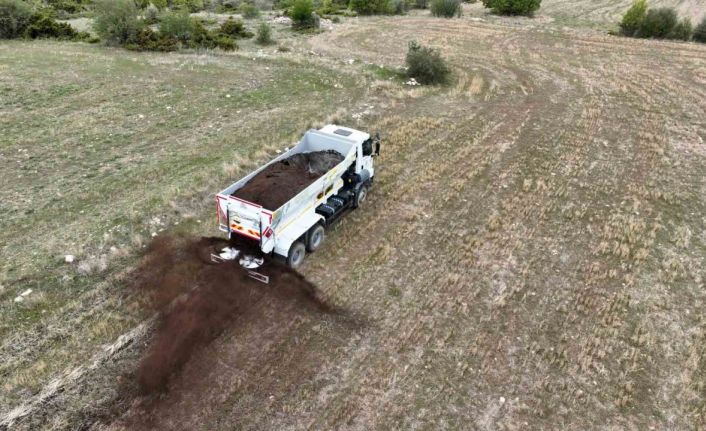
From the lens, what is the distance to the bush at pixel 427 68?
2691 cm

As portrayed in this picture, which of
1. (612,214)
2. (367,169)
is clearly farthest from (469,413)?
(612,214)

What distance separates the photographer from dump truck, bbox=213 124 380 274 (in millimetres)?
10953

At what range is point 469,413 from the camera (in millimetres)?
8656

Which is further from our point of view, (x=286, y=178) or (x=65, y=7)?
(x=65, y=7)

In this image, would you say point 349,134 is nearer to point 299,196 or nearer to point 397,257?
point 299,196

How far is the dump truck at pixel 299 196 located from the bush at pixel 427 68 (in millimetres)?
13725

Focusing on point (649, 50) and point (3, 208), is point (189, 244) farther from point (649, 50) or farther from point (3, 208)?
point (649, 50)

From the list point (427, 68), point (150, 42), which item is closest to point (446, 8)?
point (427, 68)

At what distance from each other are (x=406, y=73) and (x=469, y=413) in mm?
22897

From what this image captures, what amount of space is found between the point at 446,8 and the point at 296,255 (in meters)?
43.5

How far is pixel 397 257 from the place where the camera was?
12.6 meters

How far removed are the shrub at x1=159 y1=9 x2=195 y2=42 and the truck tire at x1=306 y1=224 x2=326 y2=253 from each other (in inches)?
1092

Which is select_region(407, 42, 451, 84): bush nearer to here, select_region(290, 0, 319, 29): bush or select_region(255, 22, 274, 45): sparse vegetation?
select_region(255, 22, 274, 45): sparse vegetation

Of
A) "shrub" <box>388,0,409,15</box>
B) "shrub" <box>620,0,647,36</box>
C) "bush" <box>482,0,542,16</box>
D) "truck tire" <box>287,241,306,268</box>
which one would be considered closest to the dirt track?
"truck tire" <box>287,241,306,268</box>
